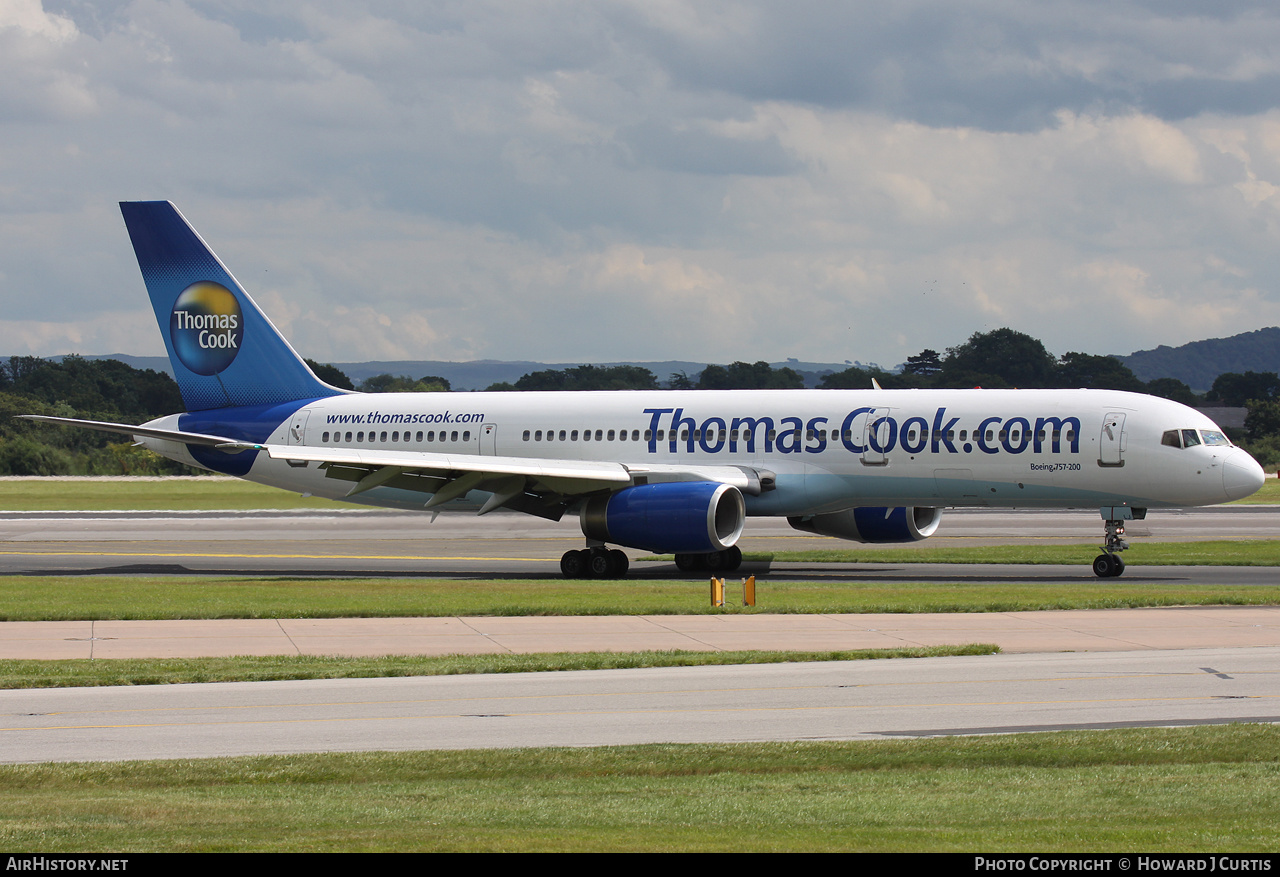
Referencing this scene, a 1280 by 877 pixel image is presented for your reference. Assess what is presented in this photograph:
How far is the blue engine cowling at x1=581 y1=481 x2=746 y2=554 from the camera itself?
Answer: 29734 mm

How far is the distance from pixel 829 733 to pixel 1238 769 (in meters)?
3.49

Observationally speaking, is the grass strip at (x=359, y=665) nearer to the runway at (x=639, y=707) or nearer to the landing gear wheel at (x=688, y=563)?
the runway at (x=639, y=707)

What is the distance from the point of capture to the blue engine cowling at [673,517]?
29.7m

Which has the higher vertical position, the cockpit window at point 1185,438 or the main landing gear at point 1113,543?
the cockpit window at point 1185,438

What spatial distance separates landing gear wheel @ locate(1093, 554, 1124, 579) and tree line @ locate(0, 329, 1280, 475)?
61.8 meters

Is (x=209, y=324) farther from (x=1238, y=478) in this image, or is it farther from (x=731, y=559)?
(x=1238, y=478)

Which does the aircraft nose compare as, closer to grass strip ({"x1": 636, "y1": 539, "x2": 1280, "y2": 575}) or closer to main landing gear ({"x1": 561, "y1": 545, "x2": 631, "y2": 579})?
grass strip ({"x1": 636, "y1": 539, "x2": 1280, "y2": 575})

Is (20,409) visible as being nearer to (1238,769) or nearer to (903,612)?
(903,612)

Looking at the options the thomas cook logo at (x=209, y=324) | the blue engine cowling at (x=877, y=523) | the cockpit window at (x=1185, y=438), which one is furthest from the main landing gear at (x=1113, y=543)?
the thomas cook logo at (x=209, y=324)

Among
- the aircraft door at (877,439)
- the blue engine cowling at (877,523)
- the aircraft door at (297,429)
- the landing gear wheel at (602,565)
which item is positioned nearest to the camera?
the aircraft door at (877,439)

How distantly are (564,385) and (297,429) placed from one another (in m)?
77.9

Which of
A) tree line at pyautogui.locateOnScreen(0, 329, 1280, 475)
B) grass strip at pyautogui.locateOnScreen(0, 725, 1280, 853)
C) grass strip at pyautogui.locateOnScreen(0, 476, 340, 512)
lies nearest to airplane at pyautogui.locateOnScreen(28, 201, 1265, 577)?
grass strip at pyautogui.locateOnScreen(0, 476, 340, 512)

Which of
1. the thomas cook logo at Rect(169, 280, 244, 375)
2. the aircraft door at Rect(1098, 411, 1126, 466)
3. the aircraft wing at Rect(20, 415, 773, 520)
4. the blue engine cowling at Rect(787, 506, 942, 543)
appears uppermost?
the thomas cook logo at Rect(169, 280, 244, 375)

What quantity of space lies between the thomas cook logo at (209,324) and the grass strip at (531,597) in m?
10.2
